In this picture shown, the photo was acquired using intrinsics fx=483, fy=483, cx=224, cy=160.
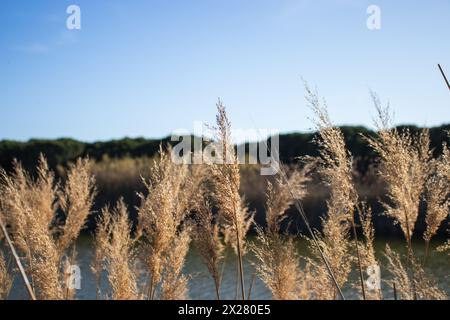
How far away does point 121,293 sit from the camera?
3580mm

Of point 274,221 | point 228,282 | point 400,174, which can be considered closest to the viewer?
point 400,174

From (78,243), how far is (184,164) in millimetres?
13463

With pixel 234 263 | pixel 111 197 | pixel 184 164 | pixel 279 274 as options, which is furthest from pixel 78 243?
pixel 279 274

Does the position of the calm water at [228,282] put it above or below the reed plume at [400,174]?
below

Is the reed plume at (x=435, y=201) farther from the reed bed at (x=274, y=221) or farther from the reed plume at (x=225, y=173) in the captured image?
the reed plume at (x=225, y=173)

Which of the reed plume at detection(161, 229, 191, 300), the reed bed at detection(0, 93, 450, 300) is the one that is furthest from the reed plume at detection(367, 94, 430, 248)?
the reed plume at detection(161, 229, 191, 300)

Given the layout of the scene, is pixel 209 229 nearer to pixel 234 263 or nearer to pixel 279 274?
pixel 279 274

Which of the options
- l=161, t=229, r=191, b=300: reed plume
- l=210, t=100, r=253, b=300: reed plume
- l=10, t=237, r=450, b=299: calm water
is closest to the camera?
l=210, t=100, r=253, b=300: reed plume

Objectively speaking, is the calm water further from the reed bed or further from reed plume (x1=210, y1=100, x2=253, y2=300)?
reed plume (x1=210, y1=100, x2=253, y2=300)

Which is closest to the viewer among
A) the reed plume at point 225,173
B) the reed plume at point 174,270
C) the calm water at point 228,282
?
the reed plume at point 225,173

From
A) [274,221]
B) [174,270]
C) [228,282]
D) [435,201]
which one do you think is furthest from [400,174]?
[228,282]

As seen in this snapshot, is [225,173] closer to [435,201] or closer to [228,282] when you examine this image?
[435,201]

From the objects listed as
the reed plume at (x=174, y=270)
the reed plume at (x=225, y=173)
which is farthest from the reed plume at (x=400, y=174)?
the reed plume at (x=174, y=270)

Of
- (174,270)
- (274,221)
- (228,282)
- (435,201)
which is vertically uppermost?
(435,201)
